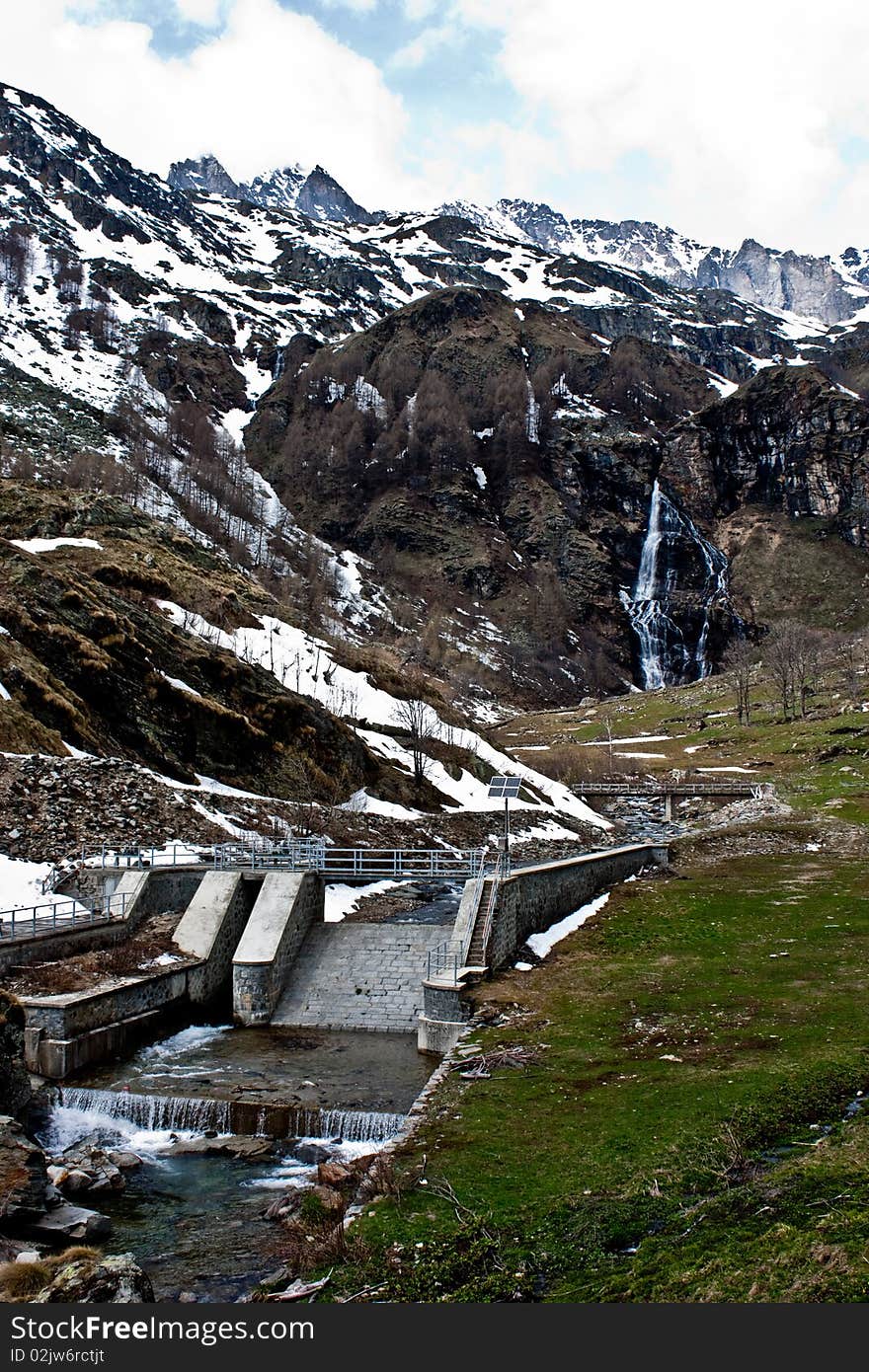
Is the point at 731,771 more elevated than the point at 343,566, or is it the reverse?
the point at 343,566

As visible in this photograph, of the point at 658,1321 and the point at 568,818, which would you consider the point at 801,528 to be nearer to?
the point at 568,818

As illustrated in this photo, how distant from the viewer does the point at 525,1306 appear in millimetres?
8164

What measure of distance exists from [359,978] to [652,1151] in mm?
16468

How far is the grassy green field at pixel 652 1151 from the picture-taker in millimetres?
9159

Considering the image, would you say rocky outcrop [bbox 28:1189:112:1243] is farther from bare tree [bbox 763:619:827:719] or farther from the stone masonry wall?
bare tree [bbox 763:619:827:719]

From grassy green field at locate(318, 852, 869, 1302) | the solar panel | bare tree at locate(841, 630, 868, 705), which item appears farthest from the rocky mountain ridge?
grassy green field at locate(318, 852, 869, 1302)

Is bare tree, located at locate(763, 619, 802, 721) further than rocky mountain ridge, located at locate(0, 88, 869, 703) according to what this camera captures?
No

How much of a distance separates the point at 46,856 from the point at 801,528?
17725 centimetres

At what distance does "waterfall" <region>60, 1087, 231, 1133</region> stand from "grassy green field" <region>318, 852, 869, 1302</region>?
5926 millimetres

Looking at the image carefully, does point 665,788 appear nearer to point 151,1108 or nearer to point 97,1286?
point 151,1108

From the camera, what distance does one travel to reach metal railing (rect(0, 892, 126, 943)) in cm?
2555

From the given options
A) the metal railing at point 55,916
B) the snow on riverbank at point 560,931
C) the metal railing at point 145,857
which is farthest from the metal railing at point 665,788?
the metal railing at point 55,916

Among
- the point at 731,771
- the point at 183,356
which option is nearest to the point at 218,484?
the point at 183,356

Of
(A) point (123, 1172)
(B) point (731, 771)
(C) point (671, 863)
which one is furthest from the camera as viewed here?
(B) point (731, 771)
